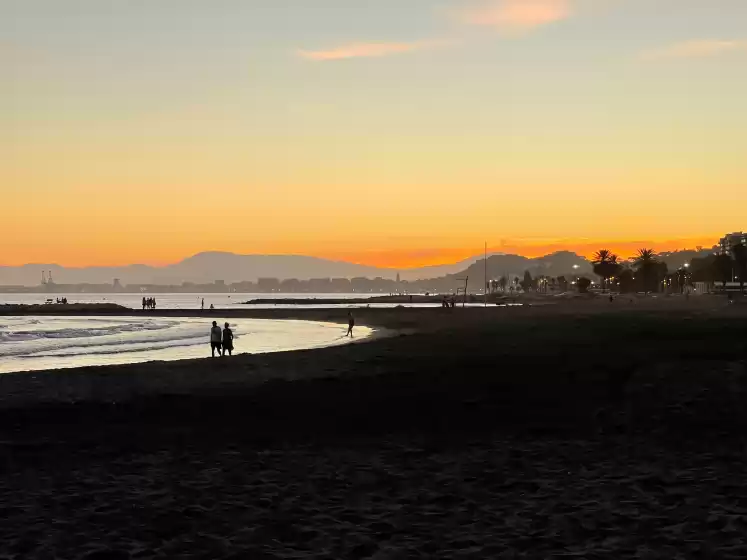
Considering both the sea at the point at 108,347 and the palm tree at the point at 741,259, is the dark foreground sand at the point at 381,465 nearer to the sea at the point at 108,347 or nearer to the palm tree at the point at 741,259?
the sea at the point at 108,347

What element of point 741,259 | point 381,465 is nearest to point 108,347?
point 381,465

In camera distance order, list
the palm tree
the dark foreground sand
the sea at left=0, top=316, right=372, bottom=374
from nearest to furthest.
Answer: the dark foreground sand < the sea at left=0, top=316, right=372, bottom=374 < the palm tree

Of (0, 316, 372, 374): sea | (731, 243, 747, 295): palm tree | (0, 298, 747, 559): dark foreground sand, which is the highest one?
(731, 243, 747, 295): palm tree

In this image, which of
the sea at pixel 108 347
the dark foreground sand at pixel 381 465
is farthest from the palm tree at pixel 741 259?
the dark foreground sand at pixel 381 465

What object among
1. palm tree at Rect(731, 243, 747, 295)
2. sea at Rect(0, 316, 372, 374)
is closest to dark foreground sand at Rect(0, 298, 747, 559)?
sea at Rect(0, 316, 372, 374)

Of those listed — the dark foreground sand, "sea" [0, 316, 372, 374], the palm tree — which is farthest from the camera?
the palm tree

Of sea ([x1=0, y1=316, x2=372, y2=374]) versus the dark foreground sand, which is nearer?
the dark foreground sand

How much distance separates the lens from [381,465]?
504 inches

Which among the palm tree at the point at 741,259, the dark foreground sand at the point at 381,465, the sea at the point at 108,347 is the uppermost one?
the palm tree at the point at 741,259

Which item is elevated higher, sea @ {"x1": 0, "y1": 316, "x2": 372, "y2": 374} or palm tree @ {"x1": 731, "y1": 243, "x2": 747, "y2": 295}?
palm tree @ {"x1": 731, "y1": 243, "x2": 747, "y2": 295}

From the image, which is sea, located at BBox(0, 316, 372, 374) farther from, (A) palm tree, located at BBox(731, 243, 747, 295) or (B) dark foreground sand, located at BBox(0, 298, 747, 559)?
(A) palm tree, located at BBox(731, 243, 747, 295)

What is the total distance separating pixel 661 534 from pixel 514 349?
28.6m

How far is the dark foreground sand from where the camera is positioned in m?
8.75

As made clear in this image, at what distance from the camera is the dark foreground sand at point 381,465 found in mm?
8750
